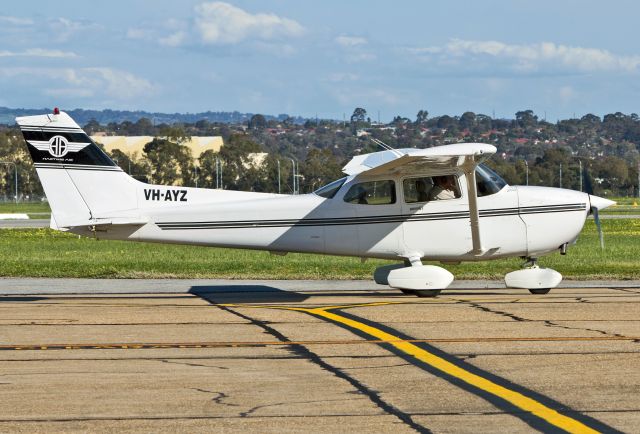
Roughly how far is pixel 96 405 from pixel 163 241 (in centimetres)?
973

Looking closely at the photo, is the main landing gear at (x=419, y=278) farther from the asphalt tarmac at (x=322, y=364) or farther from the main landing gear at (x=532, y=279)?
the main landing gear at (x=532, y=279)

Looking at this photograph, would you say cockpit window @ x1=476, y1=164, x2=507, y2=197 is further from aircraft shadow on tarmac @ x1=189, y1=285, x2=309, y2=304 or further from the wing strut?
aircraft shadow on tarmac @ x1=189, y1=285, x2=309, y2=304

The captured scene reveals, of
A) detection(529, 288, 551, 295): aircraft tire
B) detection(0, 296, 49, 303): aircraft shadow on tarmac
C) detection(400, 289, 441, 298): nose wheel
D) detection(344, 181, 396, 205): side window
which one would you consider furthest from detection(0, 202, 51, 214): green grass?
detection(529, 288, 551, 295): aircraft tire

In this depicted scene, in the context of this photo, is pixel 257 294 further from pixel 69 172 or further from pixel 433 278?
pixel 69 172

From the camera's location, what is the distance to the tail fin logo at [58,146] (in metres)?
18.5

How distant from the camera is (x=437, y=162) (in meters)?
18.5

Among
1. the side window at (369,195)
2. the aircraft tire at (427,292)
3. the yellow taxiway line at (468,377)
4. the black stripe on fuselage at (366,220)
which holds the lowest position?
the yellow taxiway line at (468,377)

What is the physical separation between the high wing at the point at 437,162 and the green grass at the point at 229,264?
5.61 m

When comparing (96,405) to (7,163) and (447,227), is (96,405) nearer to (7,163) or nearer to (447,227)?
(447,227)

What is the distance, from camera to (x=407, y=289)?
19.1 meters

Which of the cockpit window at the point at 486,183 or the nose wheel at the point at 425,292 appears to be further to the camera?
the cockpit window at the point at 486,183

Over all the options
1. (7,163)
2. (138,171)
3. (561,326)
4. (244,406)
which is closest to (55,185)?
(561,326)

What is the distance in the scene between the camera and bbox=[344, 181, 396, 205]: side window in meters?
19.3

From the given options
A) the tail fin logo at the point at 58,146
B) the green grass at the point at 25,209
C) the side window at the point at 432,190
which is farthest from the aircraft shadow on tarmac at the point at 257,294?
the green grass at the point at 25,209
